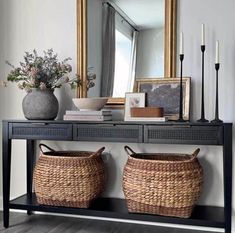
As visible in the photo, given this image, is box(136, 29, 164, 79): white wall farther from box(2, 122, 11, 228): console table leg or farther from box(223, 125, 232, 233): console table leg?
box(2, 122, 11, 228): console table leg

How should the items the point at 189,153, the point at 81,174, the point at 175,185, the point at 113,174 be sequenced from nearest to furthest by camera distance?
the point at 175,185, the point at 81,174, the point at 189,153, the point at 113,174

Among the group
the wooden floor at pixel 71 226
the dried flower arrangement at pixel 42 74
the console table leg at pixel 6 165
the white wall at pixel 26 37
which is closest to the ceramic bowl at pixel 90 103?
the dried flower arrangement at pixel 42 74

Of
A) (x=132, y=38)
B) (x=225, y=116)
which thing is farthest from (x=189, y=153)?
(x=132, y=38)

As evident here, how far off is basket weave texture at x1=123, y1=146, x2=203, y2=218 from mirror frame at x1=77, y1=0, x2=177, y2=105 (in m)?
0.67

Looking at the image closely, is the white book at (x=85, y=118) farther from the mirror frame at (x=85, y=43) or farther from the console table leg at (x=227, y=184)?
the console table leg at (x=227, y=184)

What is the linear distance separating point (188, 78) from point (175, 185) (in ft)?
2.66

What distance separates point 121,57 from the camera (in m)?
2.81

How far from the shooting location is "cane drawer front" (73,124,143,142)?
7.78 ft

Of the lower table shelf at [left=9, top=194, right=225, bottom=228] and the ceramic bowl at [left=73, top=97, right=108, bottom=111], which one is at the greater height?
the ceramic bowl at [left=73, top=97, right=108, bottom=111]

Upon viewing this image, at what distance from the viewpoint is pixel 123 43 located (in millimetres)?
2795

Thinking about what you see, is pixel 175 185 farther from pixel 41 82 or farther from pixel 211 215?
pixel 41 82

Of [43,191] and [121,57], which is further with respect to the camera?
[121,57]

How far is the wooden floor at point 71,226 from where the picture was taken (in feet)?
8.59

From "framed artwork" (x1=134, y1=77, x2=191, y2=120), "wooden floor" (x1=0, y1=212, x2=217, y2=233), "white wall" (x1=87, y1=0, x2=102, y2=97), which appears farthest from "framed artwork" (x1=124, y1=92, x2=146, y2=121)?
"wooden floor" (x1=0, y1=212, x2=217, y2=233)
